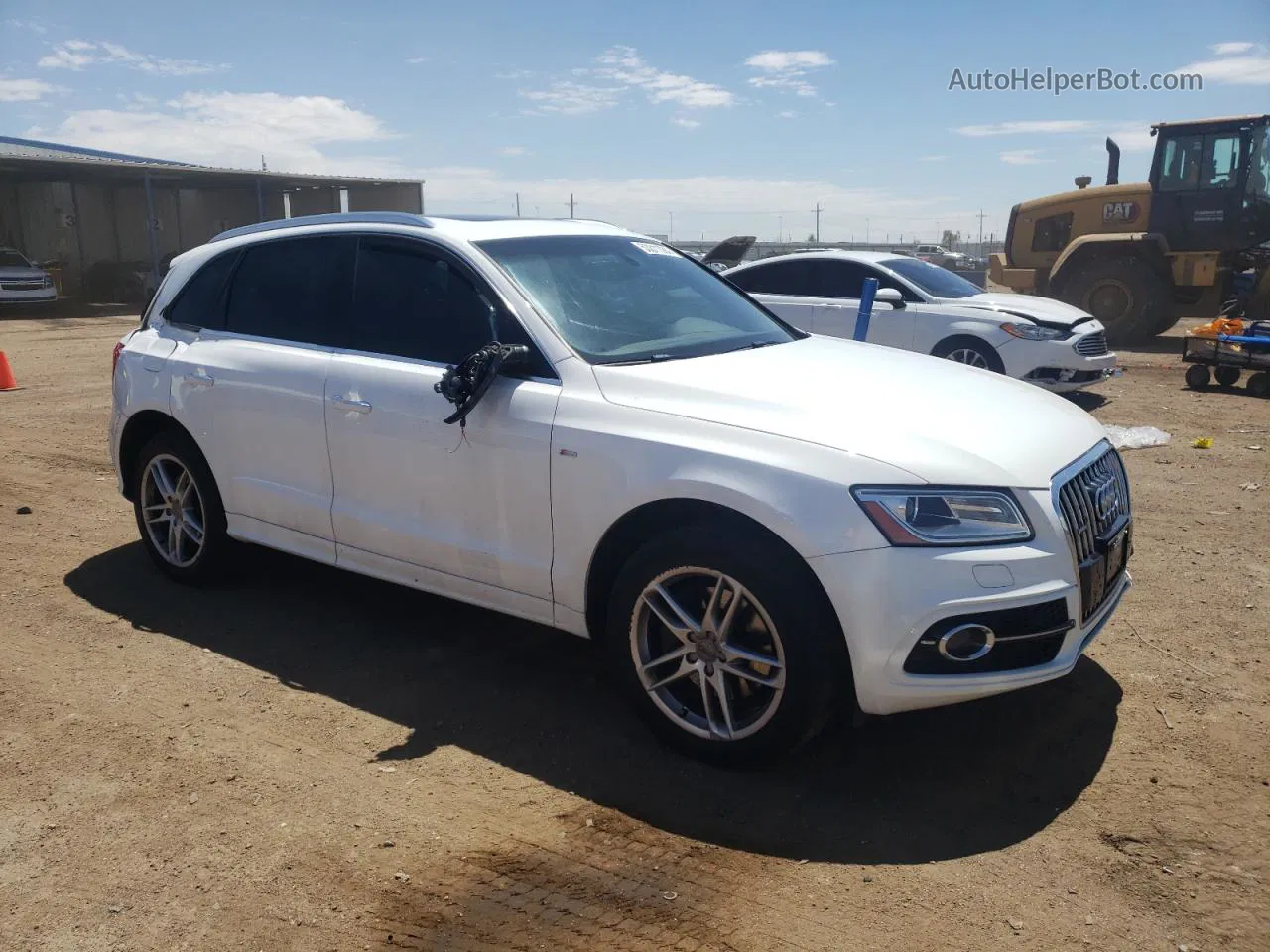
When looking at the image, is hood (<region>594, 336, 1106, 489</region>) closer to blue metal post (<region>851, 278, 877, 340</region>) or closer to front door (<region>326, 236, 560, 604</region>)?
front door (<region>326, 236, 560, 604</region>)

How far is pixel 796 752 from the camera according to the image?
133 inches

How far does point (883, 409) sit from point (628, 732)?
149cm

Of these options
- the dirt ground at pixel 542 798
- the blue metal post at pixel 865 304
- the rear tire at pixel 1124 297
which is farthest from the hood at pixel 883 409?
the rear tire at pixel 1124 297

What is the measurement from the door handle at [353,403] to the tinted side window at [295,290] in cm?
32

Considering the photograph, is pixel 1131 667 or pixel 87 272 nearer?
pixel 1131 667

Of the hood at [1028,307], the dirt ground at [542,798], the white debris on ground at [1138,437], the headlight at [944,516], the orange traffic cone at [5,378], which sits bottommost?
the dirt ground at [542,798]

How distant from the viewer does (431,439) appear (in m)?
4.08

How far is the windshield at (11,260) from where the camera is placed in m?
25.9

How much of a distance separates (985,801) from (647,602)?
125cm

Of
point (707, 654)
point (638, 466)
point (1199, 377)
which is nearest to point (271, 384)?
point (638, 466)

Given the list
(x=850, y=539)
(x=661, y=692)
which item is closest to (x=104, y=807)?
(x=661, y=692)

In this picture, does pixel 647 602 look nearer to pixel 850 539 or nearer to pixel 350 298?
pixel 850 539

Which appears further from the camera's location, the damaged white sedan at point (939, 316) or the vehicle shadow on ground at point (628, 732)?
the damaged white sedan at point (939, 316)

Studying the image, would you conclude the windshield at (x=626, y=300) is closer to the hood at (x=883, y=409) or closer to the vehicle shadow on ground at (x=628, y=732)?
the hood at (x=883, y=409)
